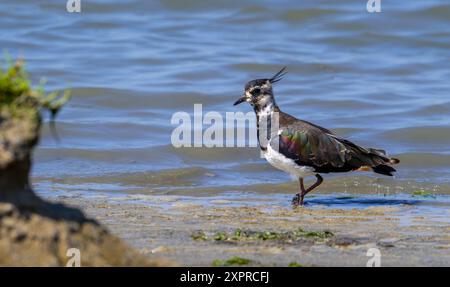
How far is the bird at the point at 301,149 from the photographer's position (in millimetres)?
10781

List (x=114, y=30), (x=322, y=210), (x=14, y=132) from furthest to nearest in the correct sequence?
(x=114, y=30), (x=322, y=210), (x=14, y=132)

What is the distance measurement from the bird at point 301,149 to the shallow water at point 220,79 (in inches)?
37.3

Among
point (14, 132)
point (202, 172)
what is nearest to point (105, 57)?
point (202, 172)

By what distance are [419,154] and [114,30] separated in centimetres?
965

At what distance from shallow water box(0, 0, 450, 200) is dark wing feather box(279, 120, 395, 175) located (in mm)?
962

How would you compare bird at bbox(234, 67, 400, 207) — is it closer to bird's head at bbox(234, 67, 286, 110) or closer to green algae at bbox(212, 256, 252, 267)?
bird's head at bbox(234, 67, 286, 110)

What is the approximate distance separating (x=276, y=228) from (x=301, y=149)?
216 centimetres

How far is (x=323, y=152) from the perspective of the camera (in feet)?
35.9

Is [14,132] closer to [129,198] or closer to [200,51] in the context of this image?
[129,198]

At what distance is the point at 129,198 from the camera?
35.2ft
